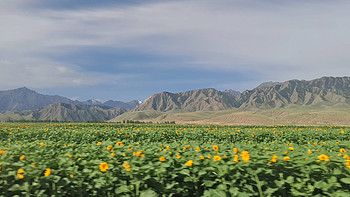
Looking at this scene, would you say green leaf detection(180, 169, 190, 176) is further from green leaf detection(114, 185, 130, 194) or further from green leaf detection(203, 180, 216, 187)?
green leaf detection(114, 185, 130, 194)

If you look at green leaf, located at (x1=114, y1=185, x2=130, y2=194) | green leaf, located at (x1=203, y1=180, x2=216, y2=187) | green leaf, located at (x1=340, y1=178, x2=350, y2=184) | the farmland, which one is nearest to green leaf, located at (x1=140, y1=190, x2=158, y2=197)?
the farmland

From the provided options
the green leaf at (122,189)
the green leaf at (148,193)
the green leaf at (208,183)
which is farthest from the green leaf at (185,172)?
the green leaf at (122,189)

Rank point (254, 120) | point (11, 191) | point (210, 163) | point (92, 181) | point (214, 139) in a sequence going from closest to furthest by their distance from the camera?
point (11, 191) < point (92, 181) < point (210, 163) < point (214, 139) < point (254, 120)

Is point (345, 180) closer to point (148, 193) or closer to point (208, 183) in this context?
point (208, 183)

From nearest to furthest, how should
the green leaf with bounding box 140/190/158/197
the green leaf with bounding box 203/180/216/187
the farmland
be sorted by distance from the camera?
the green leaf with bounding box 140/190/158/197
the farmland
the green leaf with bounding box 203/180/216/187

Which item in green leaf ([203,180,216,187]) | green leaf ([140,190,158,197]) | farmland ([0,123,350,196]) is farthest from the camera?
green leaf ([203,180,216,187])

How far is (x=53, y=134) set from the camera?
13.2m

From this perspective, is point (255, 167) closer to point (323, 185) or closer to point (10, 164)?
point (323, 185)

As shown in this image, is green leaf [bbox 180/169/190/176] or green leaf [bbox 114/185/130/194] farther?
green leaf [bbox 180/169/190/176]

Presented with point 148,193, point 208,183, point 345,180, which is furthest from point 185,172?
point 345,180

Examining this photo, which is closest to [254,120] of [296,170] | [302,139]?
[302,139]

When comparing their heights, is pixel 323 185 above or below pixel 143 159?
below

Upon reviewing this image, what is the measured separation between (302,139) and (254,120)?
140 metres

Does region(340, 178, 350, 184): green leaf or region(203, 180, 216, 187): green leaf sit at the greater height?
region(340, 178, 350, 184): green leaf
